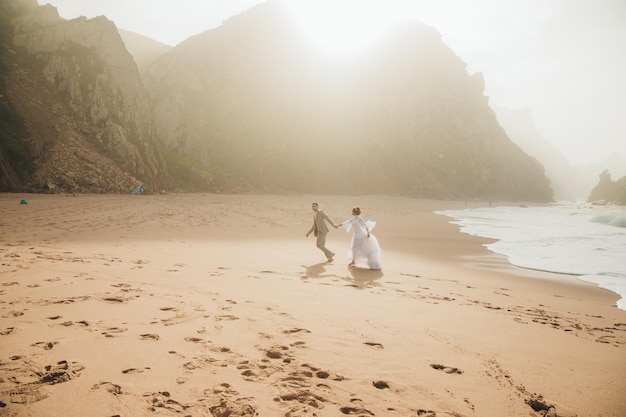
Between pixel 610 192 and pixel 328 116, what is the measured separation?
93506mm

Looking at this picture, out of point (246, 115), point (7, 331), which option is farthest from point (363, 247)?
point (246, 115)

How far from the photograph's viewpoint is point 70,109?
29.7 metres

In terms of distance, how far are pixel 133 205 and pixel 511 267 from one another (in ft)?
66.5

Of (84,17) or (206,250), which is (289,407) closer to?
(206,250)

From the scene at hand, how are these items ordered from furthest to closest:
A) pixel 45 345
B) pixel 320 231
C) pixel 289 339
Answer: pixel 320 231
pixel 289 339
pixel 45 345

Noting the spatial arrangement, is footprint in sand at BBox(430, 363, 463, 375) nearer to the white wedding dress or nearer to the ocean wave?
the white wedding dress

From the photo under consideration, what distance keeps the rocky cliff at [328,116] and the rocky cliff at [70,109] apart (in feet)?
31.1

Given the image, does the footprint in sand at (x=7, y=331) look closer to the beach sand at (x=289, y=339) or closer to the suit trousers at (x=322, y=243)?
the beach sand at (x=289, y=339)

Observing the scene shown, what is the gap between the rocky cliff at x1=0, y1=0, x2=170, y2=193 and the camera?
25.0m

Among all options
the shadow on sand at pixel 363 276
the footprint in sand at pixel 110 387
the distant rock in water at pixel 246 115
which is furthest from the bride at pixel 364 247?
the distant rock in water at pixel 246 115

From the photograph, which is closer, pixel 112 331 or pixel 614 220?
pixel 112 331

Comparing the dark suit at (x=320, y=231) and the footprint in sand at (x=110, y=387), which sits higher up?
the dark suit at (x=320, y=231)

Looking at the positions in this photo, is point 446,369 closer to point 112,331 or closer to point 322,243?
point 112,331

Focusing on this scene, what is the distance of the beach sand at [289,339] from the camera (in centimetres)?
296
